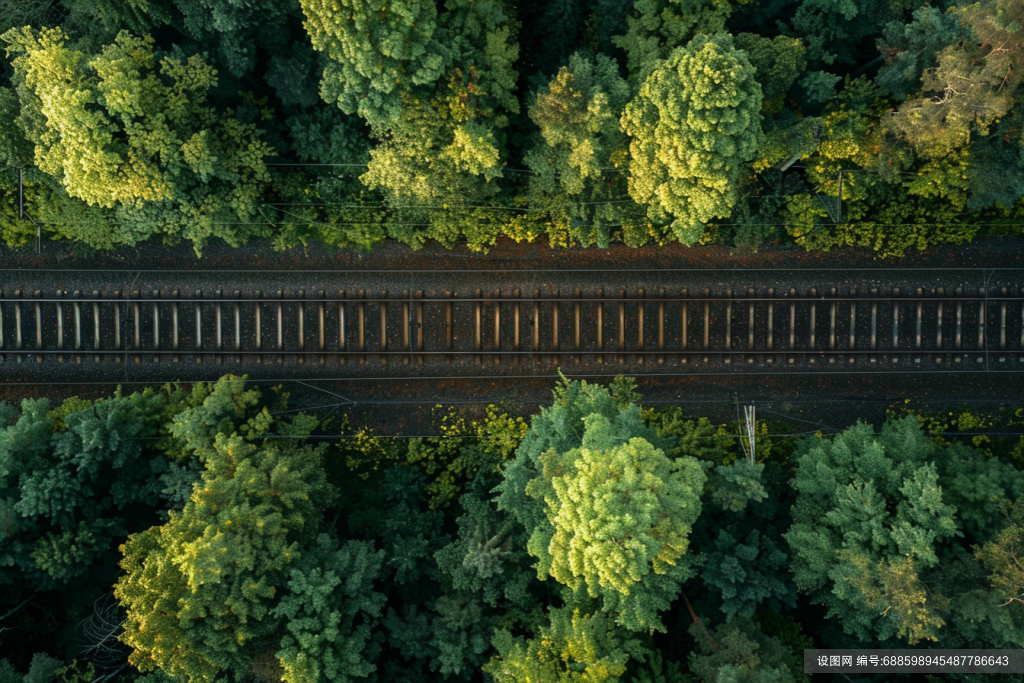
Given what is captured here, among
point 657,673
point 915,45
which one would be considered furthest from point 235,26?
point 657,673

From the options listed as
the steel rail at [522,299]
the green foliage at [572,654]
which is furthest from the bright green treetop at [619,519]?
the steel rail at [522,299]

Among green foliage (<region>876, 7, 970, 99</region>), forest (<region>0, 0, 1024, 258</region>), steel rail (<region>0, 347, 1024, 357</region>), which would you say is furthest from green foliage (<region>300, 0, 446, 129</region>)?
green foliage (<region>876, 7, 970, 99</region>)

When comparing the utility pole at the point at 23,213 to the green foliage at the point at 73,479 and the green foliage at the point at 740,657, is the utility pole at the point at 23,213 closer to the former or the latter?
the green foliage at the point at 73,479

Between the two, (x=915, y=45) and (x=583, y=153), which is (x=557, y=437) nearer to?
(x=583, y=153)

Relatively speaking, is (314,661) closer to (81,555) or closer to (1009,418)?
(81,555)

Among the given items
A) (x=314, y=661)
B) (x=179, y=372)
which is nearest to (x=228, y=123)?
(x=179, y=372)

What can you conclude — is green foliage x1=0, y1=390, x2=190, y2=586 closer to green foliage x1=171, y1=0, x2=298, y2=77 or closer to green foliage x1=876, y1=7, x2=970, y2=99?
green foliage x1=171, y1=0, x2=298, y2=77
